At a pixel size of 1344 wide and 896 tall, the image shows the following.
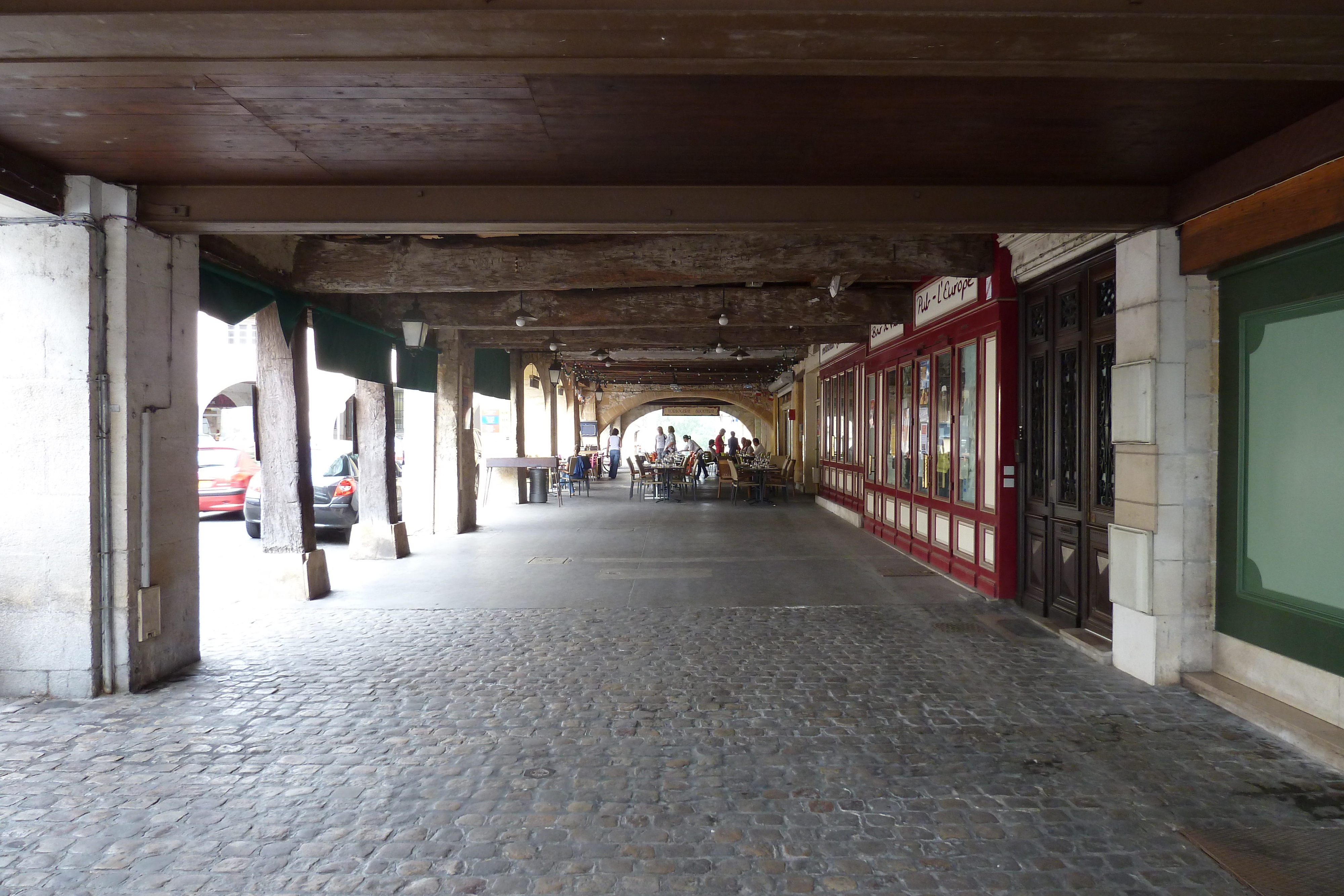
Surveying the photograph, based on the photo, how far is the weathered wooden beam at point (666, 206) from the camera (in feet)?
13.8

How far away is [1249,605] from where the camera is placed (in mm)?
3900

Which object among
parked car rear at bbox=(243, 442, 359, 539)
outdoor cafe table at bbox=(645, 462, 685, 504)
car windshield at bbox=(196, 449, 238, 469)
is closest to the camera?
parked car rear at bbox=(243, 442, 359, 539)

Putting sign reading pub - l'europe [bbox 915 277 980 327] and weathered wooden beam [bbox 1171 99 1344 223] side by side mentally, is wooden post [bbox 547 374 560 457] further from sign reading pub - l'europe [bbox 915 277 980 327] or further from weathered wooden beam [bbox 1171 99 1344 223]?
weathered wooden beam [bbox 1171 99 1344 223]

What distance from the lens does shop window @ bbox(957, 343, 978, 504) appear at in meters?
6.98

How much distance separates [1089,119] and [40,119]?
15.1ft

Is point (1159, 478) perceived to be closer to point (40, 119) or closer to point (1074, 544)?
point (1074, 544)

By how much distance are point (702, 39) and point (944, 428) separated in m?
6.15

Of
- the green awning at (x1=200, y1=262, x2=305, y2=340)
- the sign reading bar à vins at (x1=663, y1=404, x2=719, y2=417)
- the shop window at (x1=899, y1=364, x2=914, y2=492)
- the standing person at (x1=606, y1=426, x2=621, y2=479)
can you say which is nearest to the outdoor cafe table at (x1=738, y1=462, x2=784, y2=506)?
the shop window at (x1=899, y1=364, x2=914, y2=492)

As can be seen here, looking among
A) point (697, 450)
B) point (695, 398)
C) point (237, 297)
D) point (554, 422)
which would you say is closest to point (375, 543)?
point (237, 297)

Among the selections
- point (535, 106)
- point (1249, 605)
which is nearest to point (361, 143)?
point (535, 106)

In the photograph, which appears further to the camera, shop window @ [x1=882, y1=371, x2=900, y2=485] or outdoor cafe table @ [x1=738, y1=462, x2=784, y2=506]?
outdoor cafe table @ [x1=738, y1=462, x2=784, y2=506]

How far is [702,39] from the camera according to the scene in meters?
2.41

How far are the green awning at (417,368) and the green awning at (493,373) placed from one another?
2066 mm

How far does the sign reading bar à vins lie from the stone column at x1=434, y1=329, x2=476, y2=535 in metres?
25.2
